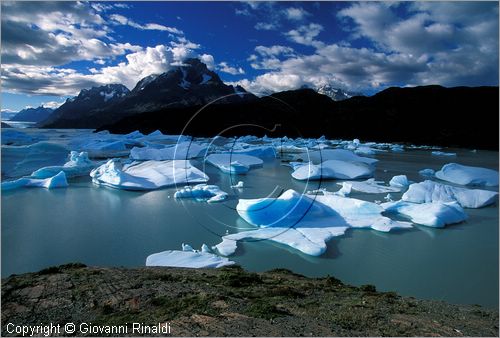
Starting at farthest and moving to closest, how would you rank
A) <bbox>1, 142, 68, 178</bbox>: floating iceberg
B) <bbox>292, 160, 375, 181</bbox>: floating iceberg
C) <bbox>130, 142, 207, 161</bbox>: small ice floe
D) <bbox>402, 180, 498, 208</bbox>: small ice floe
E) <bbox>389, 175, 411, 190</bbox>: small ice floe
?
<bbox>130, 142, 207, 161</bbox>: small ice floe
<bbox>1, 142, 68, 178</bbox>: floating iceberg
<bbox>292, 160, 375, 181</bbox>: floating iceberg
<bbox>389, 175, 411, 190</bbox>: small ice floe
<bbox>402, 180, 498, 208</bbox>: small ice floe

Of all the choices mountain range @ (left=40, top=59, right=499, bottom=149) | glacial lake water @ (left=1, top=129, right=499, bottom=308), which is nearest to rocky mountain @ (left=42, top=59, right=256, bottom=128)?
mountain range @ (left=40, top=59, right=499, bottom=149)

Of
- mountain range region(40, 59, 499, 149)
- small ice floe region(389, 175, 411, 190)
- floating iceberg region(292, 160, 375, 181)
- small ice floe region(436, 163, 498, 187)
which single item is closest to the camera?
small ice floe region(389, 175, 411, 190)

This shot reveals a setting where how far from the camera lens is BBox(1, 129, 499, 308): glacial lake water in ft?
13.6

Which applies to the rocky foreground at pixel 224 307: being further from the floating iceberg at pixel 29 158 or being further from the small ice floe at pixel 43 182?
the floating iceberg at pixel 29 158

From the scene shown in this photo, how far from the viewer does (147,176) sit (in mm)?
10062

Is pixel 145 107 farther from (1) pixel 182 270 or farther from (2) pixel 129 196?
(1) pixel 182 270

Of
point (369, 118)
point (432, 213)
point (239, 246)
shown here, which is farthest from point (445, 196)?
point (369, 118)

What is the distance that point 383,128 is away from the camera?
4050cm

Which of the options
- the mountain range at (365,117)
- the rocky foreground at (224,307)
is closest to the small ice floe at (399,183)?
the rocky foreground at (224,307)

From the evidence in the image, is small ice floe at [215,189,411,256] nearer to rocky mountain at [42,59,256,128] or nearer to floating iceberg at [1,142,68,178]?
floating iceberg at [1,142,68,178]

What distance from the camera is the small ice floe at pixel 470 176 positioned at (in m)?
10.4

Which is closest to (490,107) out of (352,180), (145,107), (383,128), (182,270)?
(383,128)

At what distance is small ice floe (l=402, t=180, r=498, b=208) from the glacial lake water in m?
0.30

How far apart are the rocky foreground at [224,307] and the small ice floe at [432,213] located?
3170 millimetres
